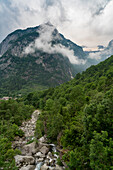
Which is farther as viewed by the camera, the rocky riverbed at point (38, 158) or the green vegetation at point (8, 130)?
the rocky riverbed at point (38, 158)

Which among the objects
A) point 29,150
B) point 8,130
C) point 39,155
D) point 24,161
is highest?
point 8,130

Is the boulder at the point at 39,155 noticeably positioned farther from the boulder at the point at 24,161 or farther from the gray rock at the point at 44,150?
the boulder at the point at 24,161

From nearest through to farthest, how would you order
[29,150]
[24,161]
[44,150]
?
[24,161] → [44,150] → [29,150]

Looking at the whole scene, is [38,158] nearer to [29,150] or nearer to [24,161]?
[24,161]

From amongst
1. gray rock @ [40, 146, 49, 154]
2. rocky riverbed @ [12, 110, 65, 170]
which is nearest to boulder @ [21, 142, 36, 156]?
rocky riverbed @ [12, 110, 65, 170]

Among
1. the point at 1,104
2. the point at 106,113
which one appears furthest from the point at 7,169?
the point at 1,104

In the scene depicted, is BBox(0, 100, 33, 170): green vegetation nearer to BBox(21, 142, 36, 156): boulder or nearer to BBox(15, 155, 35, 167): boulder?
BBox(15, 155, 35, 167): boulder

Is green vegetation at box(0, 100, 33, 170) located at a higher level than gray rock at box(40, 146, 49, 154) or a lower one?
higher

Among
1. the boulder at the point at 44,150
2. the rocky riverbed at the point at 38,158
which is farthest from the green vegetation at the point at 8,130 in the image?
the boulder at the point at 44,150

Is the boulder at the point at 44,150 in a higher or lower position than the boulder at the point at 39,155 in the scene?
higher

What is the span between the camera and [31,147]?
28219 millimetres

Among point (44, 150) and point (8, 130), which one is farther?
point (8, 130)

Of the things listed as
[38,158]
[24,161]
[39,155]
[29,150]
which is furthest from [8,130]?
[38,158]

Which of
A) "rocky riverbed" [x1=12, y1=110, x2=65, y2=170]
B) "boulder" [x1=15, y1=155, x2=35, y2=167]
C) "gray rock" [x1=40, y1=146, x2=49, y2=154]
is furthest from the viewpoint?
"gray rock" [x1=40, y1=146, x2=49, y2=154]
